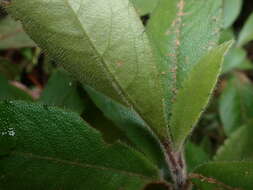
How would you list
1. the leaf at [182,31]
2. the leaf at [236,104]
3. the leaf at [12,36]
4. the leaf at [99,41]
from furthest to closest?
the leaf at [236,104] < the leaf at [12,36] < the leaf at [182,31] < the leaf at [99,41]

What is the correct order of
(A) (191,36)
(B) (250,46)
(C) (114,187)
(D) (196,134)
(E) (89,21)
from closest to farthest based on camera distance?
(E) (89,21), (C) (114,187), (A) (191,36), (D) (196,134), (B) (250,46)

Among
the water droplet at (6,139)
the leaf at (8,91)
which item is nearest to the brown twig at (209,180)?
the water droplet at (6,139)

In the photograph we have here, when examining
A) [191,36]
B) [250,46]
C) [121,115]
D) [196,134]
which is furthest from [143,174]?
[250,46]

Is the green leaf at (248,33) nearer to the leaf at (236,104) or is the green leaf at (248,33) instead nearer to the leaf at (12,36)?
the leaf at (236,104)

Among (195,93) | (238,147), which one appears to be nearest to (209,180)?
(195,93)

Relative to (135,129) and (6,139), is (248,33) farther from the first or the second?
(6,139)

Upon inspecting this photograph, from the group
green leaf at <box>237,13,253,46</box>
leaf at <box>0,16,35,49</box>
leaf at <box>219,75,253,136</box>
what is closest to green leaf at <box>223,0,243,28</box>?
green leaf at <box>237,13,253,46</box>

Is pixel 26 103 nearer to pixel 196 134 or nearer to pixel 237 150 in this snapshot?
pixel 237 150
